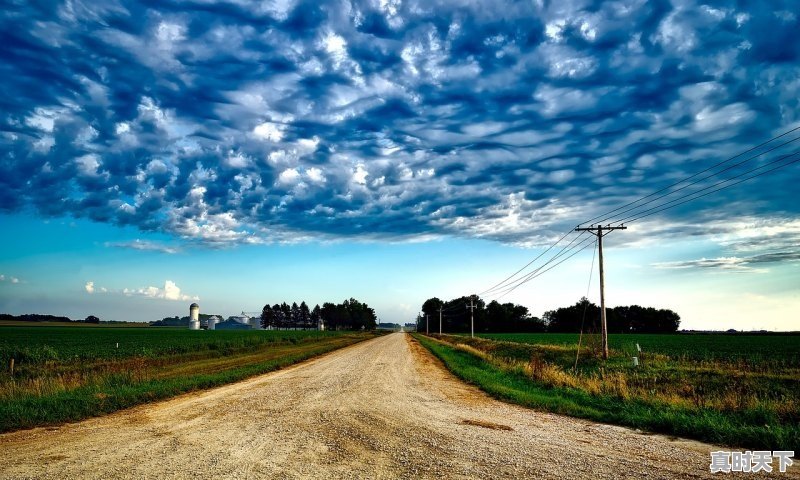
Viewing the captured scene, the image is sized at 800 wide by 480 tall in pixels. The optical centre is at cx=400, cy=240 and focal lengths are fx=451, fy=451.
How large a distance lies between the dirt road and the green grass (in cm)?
94

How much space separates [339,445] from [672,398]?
1079 cm

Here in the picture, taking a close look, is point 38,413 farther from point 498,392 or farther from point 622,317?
point 622,317

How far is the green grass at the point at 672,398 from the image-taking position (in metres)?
9.74

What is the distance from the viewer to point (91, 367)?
27281 mm

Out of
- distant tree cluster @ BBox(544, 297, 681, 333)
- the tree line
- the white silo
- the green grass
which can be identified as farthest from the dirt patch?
the white silo

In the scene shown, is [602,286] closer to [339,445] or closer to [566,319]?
[339,445]

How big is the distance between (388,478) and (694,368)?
22.1 m

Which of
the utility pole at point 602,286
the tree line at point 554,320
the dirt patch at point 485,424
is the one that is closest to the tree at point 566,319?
the tree line at point 554,320

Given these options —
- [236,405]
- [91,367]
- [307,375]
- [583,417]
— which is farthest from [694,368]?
[91,367]

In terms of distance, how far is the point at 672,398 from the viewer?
13852 mm

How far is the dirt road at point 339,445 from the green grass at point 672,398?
3.09 feet

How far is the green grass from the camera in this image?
9742 millimetres

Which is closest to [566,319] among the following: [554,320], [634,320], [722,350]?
[554,320]

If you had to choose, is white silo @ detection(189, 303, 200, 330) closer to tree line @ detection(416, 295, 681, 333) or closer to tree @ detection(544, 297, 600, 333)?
tree line @ detection(416, 295, 681, 333)
